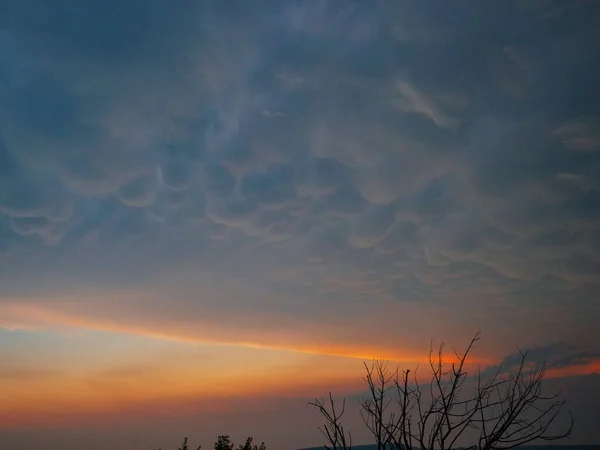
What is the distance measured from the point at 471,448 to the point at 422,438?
684mm

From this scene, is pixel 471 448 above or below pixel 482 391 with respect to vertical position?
below

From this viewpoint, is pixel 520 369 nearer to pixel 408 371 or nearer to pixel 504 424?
Answer: pixel 504 424

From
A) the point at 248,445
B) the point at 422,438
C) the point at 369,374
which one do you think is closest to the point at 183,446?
the point at 248,445

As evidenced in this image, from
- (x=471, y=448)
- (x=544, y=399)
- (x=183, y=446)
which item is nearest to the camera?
(x=471, y=448)

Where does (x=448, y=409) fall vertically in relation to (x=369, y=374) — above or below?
below

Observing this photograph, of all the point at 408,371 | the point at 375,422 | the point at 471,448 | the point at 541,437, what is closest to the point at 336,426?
the point at 375,422

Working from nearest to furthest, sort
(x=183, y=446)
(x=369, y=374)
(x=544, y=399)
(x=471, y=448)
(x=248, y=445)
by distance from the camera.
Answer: (x=471, y=448)
(x=544, y=399)
(x=369, y=374)
(x=248, y=445)
(x=183, y=446)

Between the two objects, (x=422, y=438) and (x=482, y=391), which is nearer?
(x=422, y=438)

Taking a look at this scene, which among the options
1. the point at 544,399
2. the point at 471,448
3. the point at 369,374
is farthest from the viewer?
the point at 369,374

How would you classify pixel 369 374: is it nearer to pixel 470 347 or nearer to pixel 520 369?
pixel 470 347

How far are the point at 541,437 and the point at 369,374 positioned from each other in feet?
9.63

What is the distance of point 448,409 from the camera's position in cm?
777

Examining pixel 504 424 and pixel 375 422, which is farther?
pixel 375 422

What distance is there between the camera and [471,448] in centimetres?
741
